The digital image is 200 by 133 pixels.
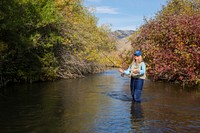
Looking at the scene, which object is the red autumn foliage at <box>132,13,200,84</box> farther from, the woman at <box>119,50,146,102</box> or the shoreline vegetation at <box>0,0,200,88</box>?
the woman at <box>119,50,146,102</box>

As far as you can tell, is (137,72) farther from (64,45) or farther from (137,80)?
(64,45)

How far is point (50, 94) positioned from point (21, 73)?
269 inches

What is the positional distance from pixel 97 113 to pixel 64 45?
53.9 ft

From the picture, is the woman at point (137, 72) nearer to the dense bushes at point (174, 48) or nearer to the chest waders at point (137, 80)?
the chest waders at point (137, 80)

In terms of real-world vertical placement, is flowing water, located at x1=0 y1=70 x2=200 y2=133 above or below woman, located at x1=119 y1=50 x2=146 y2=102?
below

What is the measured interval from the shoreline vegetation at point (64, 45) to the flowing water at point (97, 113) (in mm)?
4140

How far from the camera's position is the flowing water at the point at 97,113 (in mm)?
9617

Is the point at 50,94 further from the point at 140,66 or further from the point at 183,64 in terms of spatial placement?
the point at 183,64

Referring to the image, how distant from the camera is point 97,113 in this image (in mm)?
11867

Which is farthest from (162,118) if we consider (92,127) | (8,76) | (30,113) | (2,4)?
(8,76)

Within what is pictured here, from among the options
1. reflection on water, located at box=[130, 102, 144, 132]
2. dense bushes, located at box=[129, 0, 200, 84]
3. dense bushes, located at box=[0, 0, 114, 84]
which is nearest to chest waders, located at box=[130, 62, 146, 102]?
reflection on water, located at box=[130, 102, 144, 132]

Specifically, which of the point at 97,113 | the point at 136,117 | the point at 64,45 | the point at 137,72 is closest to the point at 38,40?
the point at 64,45

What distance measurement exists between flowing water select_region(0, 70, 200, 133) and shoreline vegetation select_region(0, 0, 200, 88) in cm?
414

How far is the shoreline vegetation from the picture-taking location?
20359mm
